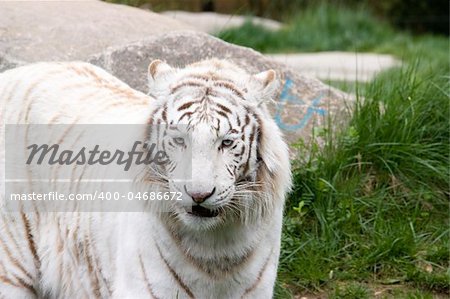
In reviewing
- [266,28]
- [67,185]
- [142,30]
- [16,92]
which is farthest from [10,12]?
[266,28]

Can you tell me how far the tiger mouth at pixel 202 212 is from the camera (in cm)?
324

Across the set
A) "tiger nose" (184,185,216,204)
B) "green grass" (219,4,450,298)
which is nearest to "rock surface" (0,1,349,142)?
"green grass" (219,4,450,298)

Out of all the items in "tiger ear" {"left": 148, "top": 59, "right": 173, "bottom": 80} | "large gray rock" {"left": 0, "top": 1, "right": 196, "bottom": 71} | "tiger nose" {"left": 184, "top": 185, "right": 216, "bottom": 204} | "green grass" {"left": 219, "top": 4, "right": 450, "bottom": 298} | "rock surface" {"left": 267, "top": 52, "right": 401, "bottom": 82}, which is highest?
"tiger ear" {"left": 148, "top": 59, "right": 173, "bottom": 80}

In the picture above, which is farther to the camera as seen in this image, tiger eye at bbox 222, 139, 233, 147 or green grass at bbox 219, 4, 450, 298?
green grass at bbox 219, 4, 450, 298

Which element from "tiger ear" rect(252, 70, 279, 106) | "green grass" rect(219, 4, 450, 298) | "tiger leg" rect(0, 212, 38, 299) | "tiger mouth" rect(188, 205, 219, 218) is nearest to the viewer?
"tiger mouth" rect(188, 205, 219, 218)

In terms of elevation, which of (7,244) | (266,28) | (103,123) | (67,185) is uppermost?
(103,123)

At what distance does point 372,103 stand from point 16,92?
2.33 m

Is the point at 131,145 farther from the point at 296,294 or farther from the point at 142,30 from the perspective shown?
the point at 142,30

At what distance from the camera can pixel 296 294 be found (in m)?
4.74

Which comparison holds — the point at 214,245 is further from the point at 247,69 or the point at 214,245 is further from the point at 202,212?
the point at 247,69

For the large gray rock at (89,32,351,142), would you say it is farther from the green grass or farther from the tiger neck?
the tiger neck

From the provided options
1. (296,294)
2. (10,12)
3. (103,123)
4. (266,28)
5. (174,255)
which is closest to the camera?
(174,255)

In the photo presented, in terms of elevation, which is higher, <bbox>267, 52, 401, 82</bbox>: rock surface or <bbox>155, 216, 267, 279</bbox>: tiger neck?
<bbox>155, 216, 267, 279</bbox>: tiger neck

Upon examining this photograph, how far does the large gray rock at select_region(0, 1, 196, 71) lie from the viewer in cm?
545
